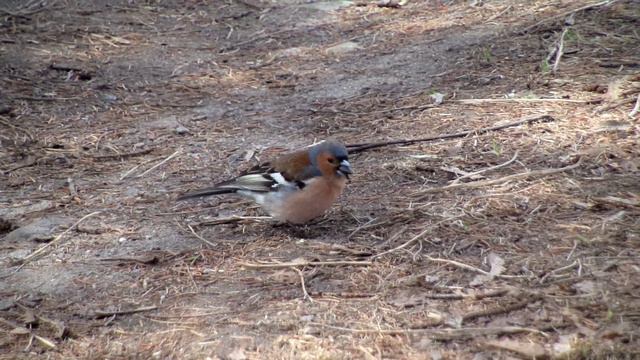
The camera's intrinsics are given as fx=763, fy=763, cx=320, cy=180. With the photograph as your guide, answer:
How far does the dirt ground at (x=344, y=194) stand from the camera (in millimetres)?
3703

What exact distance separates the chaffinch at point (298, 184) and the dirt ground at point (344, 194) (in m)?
0.18

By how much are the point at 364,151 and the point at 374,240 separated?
55.9 inches

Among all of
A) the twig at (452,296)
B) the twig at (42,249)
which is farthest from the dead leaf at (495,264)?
the twig at (42,249)

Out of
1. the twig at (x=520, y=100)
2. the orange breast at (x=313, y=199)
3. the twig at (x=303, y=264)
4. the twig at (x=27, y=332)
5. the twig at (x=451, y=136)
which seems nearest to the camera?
the twig at (x=27, y=332)

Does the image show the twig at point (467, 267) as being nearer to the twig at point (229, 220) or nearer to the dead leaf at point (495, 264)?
the dead leaf at point (495, 264)

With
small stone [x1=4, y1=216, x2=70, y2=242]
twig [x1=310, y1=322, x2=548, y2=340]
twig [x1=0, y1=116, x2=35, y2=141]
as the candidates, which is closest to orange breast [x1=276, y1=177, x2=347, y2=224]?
twig [x1=310, y1=322, x2=548, y2=340]

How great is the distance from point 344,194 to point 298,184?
0.56 m

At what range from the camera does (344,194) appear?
17.6 ft

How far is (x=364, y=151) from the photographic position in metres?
5.89

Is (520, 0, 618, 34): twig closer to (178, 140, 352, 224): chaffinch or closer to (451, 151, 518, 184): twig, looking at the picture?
(451, 151, 518, 184): twig

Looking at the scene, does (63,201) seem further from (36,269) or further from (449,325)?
(449,325)

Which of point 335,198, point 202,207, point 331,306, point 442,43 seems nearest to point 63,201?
Result: point 202,207

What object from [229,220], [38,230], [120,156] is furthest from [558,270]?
[120,156]

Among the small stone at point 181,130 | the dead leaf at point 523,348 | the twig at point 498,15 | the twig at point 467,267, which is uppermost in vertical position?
the dead leaf at point 523,348
